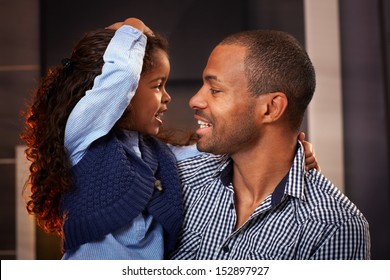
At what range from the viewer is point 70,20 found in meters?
1.98

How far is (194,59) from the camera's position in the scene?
200cm

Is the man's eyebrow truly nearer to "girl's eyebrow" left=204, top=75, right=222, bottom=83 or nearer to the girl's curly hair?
"girl's eyebrow" left=204, top=75, right=222, bottom=83

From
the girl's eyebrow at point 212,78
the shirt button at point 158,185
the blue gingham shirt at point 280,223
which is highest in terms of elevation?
the girl's eyebrow at point 212,78

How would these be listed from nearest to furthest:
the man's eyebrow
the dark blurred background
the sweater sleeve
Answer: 1. the sweater sleeve
2. the man's eyebrow
3. the dark blurred background

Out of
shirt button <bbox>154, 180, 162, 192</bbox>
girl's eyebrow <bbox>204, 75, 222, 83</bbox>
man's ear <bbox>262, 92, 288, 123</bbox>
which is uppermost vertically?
girl's eyebrow <bbox>204, 75, 222, 83</bbox>

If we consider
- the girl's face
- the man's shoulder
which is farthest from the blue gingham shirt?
the girl's face

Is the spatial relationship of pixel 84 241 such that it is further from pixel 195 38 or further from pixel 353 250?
pixel 195 38

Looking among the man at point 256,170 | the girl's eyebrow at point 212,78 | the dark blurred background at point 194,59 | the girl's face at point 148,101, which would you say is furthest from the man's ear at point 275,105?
the dark blurred background at point 194,59

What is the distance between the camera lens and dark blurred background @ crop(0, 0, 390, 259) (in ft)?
6.40

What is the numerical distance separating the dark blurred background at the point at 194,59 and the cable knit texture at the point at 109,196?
748mm

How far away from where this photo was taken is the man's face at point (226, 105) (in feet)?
4.34

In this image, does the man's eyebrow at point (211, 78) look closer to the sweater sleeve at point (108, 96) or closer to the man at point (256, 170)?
the man at point (256, 170)

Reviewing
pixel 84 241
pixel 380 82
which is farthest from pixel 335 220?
pixel 380 82
